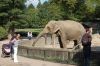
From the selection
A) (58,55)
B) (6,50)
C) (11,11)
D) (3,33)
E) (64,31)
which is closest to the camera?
(58,55)

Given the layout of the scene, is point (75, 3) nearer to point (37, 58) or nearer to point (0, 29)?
point (0, 29)

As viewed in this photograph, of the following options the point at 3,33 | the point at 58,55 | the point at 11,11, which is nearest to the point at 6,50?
the point at 58,55

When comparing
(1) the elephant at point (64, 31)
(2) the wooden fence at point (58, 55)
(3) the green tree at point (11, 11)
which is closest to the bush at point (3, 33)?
(3) the green tree at point (11, 11)

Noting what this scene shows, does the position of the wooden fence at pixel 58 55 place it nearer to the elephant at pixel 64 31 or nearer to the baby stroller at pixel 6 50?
the baby stroller at pixel 6 50

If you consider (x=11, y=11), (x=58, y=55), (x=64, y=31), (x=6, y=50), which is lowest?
(x=6, y=50)

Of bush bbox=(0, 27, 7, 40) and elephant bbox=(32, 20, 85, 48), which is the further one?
bush bbox=(0, 27, 7, 40)

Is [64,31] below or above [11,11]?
above

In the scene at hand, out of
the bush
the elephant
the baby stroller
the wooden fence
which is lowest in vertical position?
the bush

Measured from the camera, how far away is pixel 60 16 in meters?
74.1

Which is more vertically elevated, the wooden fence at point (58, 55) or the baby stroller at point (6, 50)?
the wooden fence at point (58, 55)

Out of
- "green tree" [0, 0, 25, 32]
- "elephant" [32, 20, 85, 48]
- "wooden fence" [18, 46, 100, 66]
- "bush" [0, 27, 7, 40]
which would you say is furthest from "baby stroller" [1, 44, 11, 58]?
"green tree" [0, 0, 25, 32]

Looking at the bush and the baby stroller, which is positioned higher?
the baby stroller

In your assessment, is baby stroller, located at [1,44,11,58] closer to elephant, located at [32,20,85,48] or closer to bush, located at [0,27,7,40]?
elephant, located at [32,20,85,48]

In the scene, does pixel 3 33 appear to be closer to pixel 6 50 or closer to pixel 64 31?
pixel 6 50
